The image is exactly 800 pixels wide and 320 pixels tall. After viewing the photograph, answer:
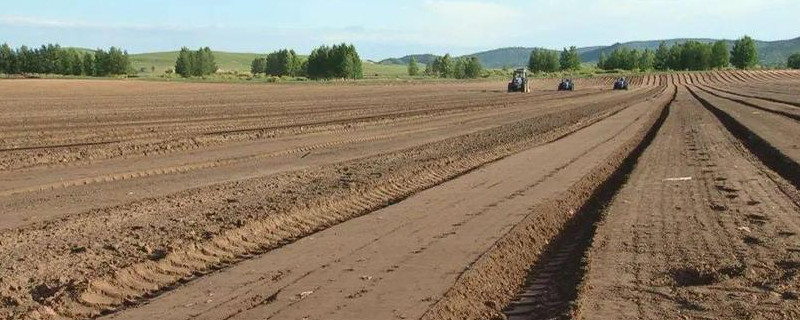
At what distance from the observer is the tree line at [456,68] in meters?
163

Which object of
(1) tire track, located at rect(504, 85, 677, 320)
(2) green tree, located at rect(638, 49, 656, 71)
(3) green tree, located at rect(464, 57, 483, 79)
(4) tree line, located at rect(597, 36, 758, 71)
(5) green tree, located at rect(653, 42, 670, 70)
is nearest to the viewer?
(1) tire track, located at rect(504, 85, 677, 320)

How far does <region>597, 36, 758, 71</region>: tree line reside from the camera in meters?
159

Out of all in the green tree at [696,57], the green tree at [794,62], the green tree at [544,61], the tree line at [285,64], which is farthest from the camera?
the green tree at [544,61]

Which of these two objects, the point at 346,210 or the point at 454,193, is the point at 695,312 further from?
the point at 454,193

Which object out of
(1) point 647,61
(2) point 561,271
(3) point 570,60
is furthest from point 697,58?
(2) point 561,271

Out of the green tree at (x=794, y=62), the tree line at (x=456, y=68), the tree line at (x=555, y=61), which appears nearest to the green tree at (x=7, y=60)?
the tree line at (x=456, y=68)

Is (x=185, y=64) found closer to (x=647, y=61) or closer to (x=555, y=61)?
(x=555, y=61)

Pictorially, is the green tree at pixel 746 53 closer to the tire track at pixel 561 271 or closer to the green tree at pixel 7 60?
the green tree at pixel 7 60

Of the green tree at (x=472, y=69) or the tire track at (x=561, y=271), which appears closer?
the tire track at (x=561, y=271)

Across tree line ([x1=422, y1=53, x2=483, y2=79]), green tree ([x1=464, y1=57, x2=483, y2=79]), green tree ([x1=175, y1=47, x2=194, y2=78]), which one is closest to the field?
green tree ([x1=175, y1=47, x2=194, y2=78])

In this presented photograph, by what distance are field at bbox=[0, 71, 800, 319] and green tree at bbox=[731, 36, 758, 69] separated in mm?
151040

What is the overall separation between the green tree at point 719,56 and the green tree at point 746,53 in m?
2.12

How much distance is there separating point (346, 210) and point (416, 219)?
121 cm

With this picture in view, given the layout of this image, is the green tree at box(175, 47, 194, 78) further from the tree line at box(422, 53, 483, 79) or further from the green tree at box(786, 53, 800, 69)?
the green tree at box(786, 53, 800, 69)
